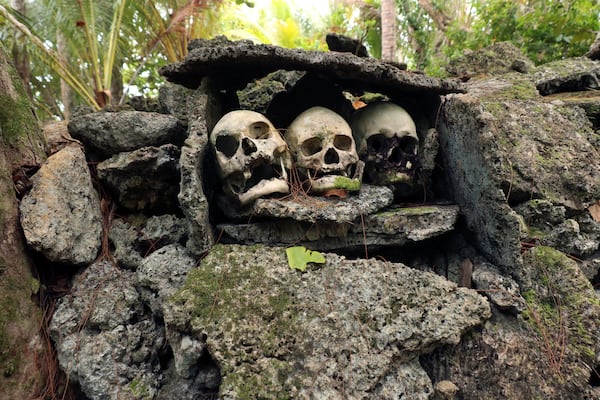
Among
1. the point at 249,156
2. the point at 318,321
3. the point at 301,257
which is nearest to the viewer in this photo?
the point at 318,321

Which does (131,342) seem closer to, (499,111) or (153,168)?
(153,168)

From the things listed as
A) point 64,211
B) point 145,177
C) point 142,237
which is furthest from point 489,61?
point 64,211

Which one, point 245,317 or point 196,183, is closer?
point 245,317

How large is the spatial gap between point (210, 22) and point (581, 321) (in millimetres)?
7904

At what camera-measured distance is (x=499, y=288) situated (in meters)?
2.15

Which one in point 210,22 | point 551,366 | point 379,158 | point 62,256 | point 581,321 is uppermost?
point 210,22

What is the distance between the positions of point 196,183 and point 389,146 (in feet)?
4.74

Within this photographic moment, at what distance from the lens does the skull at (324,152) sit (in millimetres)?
2486

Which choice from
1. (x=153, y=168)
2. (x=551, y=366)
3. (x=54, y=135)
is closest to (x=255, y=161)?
(x=153, y=168)

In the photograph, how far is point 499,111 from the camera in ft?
9.92

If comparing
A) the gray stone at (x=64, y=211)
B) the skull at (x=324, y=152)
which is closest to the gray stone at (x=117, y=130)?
the gray stone at (x=64, y=211)

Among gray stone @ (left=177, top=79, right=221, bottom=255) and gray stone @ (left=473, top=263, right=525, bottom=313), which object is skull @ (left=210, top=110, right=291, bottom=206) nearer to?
gray stone @ (left=177, top=79, right=221, bottom=255)

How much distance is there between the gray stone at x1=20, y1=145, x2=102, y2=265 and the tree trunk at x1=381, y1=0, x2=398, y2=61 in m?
6.49

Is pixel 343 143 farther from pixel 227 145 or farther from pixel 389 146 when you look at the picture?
pixel 227 145
